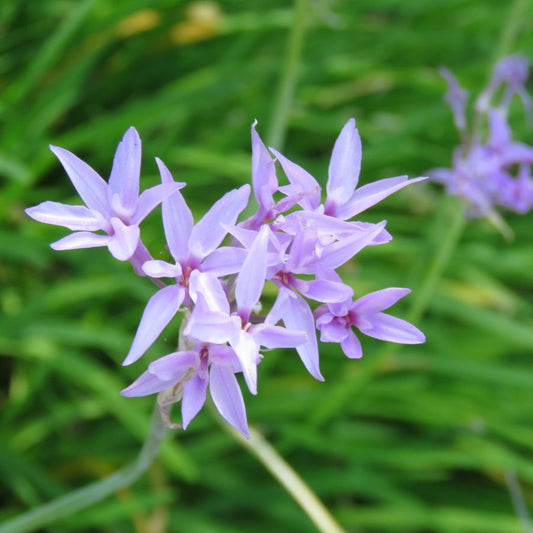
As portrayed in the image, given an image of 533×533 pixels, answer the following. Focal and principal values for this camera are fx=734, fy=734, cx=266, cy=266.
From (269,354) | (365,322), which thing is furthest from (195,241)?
(269,354)

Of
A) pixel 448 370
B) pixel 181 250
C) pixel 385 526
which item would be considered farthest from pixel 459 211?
pixel 385 526

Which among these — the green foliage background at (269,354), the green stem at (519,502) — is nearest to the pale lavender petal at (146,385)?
the green foliage background at (269,354)

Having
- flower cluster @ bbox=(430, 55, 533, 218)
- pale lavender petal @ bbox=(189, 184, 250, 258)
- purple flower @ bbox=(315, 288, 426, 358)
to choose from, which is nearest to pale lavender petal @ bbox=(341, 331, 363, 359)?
purple flower @ bbox=(315, 288, 426, 358)

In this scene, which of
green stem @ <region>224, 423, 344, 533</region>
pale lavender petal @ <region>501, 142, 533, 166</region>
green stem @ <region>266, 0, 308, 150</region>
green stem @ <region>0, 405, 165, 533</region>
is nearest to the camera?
green stem @ <region>0, 405, 165, 533</region>

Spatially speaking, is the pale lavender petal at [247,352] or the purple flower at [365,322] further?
the purple flower at [365,322]

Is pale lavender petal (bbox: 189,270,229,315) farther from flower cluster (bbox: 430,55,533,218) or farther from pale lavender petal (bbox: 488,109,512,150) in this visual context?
pale lavender petal (bbox: 488,109,512,150)

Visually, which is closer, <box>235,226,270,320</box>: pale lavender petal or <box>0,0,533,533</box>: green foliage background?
<box>235,226,270,320</box>: pale lavender petal

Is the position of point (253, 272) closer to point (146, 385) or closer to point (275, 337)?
point (275, 337)

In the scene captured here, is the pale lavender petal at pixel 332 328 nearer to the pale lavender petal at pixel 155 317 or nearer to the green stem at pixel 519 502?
the pale lavender petal at pixel 155 317
